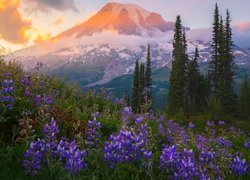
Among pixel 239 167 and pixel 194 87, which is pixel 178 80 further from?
pixel 239 167

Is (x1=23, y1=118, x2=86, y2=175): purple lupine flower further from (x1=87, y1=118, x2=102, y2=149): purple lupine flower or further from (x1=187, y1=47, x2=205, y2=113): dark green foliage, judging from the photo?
(x1=187, y1=47, x2=205, y2=113): dark green foliage

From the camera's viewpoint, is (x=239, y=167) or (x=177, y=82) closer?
(x=239, y=167)

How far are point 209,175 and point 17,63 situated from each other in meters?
9.53

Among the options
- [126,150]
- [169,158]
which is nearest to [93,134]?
[126,150]

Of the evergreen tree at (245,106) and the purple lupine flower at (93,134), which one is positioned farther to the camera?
the evergreen tree at (245,106)

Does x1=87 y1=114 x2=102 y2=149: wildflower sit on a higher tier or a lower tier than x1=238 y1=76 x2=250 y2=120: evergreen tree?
higher

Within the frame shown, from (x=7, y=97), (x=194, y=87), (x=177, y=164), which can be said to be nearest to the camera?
(x=177, y=164)

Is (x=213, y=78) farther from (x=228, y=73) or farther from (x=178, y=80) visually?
(x=178, y=80)

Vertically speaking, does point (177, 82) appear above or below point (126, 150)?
above

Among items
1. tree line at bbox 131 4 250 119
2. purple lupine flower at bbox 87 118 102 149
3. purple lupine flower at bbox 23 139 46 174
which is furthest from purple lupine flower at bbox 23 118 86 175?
tree line at bbox 131 4 250 119

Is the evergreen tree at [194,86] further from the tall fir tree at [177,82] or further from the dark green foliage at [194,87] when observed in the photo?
the tall fir tree at [177,82]

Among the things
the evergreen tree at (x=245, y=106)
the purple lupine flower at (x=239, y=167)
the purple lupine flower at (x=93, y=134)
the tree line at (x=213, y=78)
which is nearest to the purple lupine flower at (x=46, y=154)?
the purple lupine flower at (x=93, y=134)

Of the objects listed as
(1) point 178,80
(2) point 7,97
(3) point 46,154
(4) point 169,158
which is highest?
(1) point 178,80

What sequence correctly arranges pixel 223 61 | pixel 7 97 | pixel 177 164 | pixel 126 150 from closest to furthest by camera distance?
1. pixel 177 164
2. pixel 126 150
3. pixel 7 97
4. pixel 223 61
